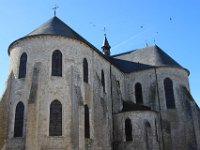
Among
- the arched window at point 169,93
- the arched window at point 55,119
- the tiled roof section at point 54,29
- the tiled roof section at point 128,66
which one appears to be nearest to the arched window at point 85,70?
the tiled roof section at point 54,29

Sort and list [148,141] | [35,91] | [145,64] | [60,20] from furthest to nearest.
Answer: [145,64] → [60,20] → [148,141] → [35,91]

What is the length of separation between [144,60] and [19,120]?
54.9 feet

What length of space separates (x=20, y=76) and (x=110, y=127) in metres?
8.76

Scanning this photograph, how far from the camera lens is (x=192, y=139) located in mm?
27234

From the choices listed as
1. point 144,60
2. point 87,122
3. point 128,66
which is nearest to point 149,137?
point 87,122

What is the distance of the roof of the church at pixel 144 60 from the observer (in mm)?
31172

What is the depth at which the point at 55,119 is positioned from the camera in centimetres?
2012

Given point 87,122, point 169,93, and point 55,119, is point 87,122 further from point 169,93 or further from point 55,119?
point 169,93

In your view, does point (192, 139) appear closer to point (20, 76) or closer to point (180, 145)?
point (180, 145)

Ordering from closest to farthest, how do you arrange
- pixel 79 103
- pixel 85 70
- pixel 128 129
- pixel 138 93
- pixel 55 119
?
pixel 55 119 < pixel 79 103 < pixel 85 70 < pixel 128 129 < pixel 138 93

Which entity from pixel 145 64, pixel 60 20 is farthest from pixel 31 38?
pixel 145 64

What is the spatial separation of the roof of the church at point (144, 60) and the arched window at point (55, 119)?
13.0 meters

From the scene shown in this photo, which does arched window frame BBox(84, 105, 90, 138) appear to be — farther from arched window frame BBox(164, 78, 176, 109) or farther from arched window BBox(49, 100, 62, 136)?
arched window frame BBox(164, 78, 176, 109)

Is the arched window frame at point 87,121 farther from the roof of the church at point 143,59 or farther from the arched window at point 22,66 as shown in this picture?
the roof of the church at point 143,59
